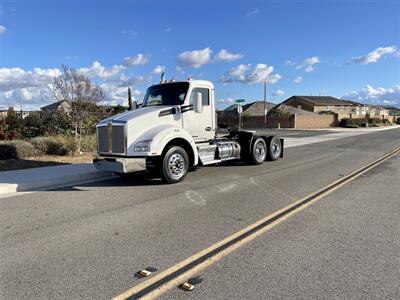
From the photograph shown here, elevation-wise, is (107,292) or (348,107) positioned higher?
(348,107)

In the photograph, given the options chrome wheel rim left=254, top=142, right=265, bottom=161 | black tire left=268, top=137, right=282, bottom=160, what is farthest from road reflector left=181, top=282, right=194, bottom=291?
black tire left=268, top=137, right=282, bottom=160

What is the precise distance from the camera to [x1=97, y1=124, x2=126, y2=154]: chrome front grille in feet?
25.9

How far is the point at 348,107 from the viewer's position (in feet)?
296

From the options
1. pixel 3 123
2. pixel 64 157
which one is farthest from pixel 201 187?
pixel 3 123

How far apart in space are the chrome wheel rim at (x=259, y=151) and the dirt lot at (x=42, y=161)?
6.09 meters

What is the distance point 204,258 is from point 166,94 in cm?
627

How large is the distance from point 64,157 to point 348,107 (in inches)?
3591

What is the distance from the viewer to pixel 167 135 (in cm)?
Answer: 813

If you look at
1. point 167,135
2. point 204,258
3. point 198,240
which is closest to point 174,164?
point 167,135

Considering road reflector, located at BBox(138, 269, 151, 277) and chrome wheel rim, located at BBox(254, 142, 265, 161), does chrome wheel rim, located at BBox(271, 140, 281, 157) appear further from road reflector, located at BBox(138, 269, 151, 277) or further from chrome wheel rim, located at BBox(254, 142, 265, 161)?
road reflector, located at BBox(138, 269, 151, 277)

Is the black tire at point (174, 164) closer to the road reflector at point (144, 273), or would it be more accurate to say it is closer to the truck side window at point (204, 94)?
the truck side window at point (204, 94)

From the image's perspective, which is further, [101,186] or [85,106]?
[85,106]

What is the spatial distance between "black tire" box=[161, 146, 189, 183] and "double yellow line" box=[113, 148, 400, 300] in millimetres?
3186

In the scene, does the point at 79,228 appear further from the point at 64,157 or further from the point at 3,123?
the point at 3,123
